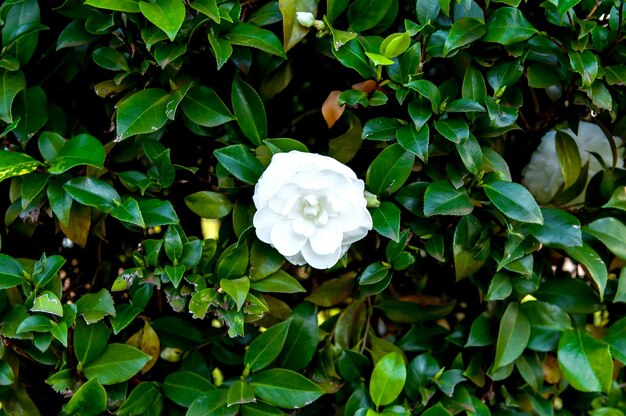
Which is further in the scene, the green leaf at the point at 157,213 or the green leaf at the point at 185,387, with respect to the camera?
the green leaf at the point at 185,387

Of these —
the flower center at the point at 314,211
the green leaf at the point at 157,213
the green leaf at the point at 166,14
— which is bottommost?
the green leaf at the point at 157,213

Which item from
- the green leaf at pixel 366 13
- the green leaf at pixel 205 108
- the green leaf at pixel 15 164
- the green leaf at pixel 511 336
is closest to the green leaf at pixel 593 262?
the green leaf at pixel 511 336

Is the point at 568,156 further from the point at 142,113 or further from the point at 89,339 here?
the point at 89,339

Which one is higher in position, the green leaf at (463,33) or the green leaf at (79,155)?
the green leaf at (463,33)

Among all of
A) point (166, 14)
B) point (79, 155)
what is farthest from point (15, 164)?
point (166, 14)

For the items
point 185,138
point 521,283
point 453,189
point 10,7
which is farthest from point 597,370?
point 10,7

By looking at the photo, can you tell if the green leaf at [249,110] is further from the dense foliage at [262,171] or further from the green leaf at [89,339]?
the green leaf at [89,339]

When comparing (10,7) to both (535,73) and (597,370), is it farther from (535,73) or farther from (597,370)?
(597,370)
